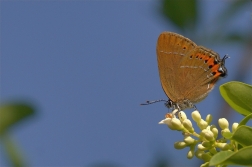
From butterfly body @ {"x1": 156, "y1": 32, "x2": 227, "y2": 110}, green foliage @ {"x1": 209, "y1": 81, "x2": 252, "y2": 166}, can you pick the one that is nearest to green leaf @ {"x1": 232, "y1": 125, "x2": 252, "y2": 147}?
green foliage @ {"x1": 209, "y1": 81, "x2": 252, "y2": 166}

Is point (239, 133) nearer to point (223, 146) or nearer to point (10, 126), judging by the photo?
point (223, 146)

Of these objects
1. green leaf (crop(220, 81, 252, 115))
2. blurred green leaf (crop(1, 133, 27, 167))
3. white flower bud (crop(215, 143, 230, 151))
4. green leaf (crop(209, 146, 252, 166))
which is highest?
green leaf (crop(220, 81, 252, 115))

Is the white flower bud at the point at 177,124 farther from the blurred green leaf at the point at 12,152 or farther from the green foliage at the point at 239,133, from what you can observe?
the blurred green leaf at the point at 12,152

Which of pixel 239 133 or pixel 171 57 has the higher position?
pixel 171 57

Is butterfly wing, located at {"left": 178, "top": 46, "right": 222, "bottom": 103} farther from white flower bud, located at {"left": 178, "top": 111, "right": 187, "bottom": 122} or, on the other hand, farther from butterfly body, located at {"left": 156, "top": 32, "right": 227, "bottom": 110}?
white flower bud, located at {"left": 178, "top": 111, "right": 187, "bottom": 122}

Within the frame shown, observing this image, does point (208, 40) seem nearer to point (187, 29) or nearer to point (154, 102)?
point (187, 29)

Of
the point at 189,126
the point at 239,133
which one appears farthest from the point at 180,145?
the point at 239,133
